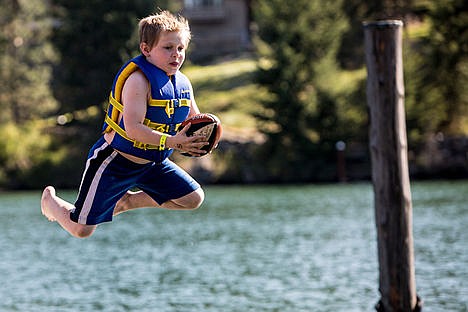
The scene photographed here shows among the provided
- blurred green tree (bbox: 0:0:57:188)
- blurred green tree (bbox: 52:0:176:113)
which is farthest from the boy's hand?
blurred green tree (bbox: 0:0:57:188)

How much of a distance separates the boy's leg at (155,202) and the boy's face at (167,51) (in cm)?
125

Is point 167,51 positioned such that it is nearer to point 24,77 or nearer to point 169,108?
point 169,108

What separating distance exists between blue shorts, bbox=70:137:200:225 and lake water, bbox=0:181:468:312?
9.97m

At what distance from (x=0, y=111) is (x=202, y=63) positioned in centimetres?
1459

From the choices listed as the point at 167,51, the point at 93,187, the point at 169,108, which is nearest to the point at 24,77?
the point at 93,187

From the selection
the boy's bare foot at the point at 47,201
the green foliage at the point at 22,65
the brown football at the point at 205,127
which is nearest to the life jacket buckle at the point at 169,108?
the brown football at the point at 205,127

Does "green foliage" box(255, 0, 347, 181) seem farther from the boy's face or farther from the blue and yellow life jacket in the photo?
the boy's face

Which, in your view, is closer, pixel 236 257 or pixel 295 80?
pixel 236 257

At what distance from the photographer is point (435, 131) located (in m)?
46.4

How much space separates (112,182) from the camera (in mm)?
9531

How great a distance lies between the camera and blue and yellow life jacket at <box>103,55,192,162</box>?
898 cm

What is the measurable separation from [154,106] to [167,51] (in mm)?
450

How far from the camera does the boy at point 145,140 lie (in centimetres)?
887

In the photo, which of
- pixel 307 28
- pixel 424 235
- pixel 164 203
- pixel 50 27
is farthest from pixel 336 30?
pixel 164 203
